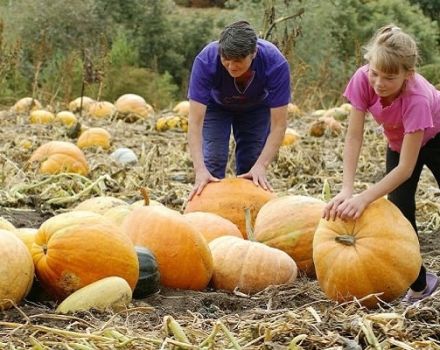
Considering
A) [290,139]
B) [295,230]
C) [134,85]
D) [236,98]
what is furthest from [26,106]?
[295,230]

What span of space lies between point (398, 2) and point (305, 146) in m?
12.8

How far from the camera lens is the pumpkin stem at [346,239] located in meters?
3.73

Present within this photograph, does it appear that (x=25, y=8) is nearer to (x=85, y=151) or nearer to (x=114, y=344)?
(x=85, y=151)

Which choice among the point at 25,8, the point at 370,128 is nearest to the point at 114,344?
the point at 370,128

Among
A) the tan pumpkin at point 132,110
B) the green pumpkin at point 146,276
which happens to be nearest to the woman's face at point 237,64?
the green pumpkin at point 146,276

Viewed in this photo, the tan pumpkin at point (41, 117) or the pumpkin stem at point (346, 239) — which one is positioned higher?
the pumpkin stem at point (346, 239)

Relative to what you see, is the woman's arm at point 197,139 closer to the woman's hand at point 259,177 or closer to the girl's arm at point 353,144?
the woman's hand at point 259,177

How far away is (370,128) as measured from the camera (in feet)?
34.6

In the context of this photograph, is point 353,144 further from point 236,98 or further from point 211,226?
point 236,98

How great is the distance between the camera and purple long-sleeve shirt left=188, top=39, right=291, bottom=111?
5535 millimetres

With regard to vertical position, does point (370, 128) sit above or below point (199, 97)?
below

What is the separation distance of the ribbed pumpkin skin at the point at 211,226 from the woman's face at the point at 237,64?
850 mm

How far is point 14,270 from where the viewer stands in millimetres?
3438

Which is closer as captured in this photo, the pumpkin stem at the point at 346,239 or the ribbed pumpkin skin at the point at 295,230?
the pumpkin stem at the point at 346,239
